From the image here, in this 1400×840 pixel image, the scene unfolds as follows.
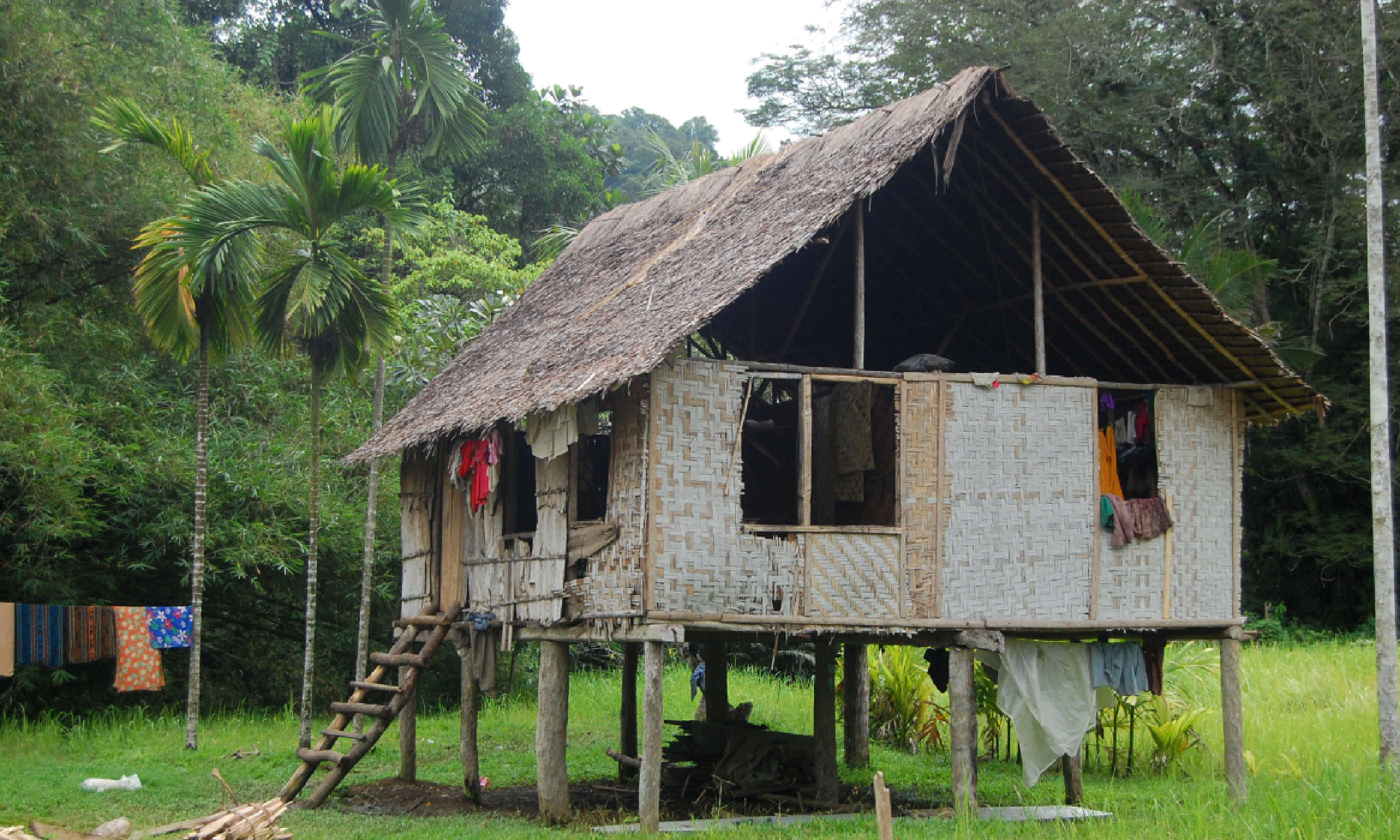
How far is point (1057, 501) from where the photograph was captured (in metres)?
9.87

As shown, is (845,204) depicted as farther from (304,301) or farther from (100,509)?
(100,509)

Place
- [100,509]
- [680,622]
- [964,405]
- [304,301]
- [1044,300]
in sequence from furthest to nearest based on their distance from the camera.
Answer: [100,509] → [304,301] → [1044,300] → [964,405] → [680,622]

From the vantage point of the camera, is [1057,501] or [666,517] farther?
[1057,501]

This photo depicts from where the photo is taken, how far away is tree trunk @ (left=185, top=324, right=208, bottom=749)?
13.4 meters

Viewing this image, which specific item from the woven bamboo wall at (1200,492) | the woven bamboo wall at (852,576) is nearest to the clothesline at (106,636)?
the woven bamboo wall at (852,576)

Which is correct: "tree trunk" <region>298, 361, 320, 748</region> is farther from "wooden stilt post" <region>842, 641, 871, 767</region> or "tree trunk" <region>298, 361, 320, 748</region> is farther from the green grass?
"wooden stilt post" <region>842, 641, 871, 767</region>

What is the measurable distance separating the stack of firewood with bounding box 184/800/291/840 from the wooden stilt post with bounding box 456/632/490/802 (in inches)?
84.1

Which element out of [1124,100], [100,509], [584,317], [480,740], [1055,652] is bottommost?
[480,740]

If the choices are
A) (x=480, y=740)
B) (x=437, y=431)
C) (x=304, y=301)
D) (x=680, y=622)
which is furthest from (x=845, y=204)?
(x=480, y=740)

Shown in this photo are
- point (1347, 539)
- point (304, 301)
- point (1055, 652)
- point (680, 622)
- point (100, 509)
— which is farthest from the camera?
point (1347, 539)

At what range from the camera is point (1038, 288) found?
1004 centimetres

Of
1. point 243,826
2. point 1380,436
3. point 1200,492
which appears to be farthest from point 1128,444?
point 243,826

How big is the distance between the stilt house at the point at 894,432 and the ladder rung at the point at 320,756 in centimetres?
159

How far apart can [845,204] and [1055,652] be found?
388cm
